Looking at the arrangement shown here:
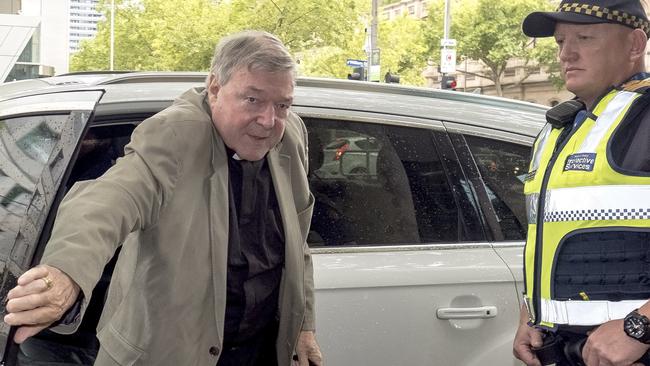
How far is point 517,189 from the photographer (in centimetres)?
297

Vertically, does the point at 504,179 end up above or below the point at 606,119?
below

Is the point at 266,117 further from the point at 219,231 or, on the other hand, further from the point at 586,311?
the point at 586,311

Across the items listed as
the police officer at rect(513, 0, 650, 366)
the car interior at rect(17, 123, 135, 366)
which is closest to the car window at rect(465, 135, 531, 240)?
the police officer at rect(513, 0, 650, 366)

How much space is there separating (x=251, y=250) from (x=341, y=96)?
94 centimetres

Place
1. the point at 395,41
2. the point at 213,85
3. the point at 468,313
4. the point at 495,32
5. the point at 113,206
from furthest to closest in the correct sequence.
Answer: the point at 495,32 < the point at 395,41 < the point at 468,313 < the point at 213,85 < the point at 113,206

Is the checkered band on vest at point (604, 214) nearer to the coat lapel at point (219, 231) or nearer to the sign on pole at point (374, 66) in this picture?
the coat lapel at point (219, 231)

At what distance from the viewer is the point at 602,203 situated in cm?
205

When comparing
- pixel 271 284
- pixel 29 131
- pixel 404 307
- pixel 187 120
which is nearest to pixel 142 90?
pixel 29 131

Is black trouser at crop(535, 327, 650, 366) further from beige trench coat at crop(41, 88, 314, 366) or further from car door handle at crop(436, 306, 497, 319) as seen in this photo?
beige trench coat at crop(41, 88, 314, 366)

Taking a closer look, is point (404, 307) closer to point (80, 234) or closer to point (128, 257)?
point (128, 257)

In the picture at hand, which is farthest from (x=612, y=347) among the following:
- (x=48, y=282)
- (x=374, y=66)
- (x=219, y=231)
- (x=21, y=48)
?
(x=21, y=48)

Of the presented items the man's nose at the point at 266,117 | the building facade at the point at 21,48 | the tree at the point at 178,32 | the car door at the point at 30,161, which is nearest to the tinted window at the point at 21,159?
the car door at the point at 30,161

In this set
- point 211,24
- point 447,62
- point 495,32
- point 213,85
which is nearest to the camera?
point 213,85

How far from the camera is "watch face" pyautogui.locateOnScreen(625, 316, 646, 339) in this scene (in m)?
1.96
